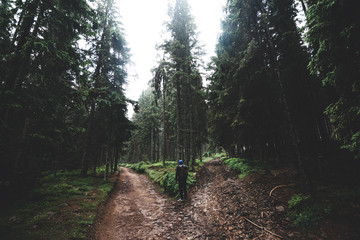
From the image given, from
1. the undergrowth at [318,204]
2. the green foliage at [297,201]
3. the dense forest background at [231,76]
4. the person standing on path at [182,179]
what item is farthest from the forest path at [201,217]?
the dense forest background at [231,76]

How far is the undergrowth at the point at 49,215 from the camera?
4617mm

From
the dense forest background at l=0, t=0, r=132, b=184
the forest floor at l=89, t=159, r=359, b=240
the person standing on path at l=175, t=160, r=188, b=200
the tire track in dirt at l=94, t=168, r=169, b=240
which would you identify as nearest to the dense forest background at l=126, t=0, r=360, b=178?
the forest floor at l=89, t=159, r=359, b=240

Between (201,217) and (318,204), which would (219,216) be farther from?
(318,204)

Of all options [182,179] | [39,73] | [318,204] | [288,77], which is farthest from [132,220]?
[288,77]

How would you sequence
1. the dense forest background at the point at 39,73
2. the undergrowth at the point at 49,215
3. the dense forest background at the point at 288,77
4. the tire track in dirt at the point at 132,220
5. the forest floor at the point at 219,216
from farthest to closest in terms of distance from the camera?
1. the dense forest background at the point at 39,73
2. the tire track in dirt at the point at 132,220
3. the undergrowth at the point at 49,215
4. the forest floor at the point at 219,216
5. the dense forest background at the point at 288,77

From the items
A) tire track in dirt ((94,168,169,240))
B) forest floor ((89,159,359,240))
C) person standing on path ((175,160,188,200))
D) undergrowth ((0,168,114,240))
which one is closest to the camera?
forest floor ((89,159,359,240))

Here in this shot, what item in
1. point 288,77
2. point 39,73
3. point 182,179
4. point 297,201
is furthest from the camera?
point 288,77

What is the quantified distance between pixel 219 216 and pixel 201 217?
730mm

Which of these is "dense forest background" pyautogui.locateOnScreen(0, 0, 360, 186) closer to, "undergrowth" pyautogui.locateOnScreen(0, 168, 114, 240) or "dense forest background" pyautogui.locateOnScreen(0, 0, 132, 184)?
"dense forest background" pyautogui.locateOnScreen(0, 0, 132, 184)

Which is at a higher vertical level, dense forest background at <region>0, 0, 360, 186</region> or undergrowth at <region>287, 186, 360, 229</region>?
dense forest background at <region>0, 0, 360, 186</region>

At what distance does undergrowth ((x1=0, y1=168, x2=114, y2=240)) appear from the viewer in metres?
4.62

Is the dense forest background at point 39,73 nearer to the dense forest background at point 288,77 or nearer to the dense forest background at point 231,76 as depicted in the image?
the dense forest background at point 231,76

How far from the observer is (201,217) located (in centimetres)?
591

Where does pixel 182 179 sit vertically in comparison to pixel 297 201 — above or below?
above
